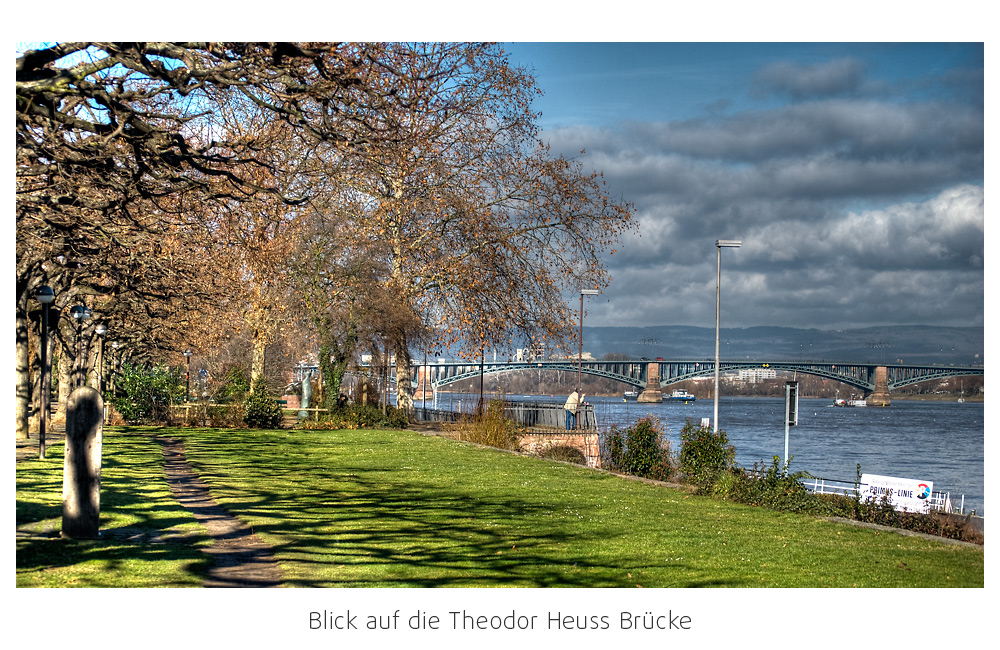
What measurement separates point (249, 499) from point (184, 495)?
108cm

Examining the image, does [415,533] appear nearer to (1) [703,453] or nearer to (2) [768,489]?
(2) [768,489]

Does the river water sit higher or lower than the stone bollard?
lower

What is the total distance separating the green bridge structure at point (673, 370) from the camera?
34.6 m

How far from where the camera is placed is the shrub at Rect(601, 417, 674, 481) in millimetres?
19328

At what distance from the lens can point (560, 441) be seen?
2653cm

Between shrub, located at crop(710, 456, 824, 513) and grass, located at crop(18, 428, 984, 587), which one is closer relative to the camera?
grass, located at crop(18, 428, 984, 587)

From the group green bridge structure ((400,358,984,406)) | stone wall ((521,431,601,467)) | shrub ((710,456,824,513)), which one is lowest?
stone wall ((521,431,601,467))

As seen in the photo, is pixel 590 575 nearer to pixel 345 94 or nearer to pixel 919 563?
pixel 919 563

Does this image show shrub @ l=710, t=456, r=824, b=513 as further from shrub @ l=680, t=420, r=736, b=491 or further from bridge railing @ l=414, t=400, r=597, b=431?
bridge railing @ l=414, t=400, r=597, b=431

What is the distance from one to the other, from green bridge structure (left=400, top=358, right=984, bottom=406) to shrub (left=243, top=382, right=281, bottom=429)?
7.65m

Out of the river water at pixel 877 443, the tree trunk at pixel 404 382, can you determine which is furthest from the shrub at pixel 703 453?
the tree trunk at pixel 404 382

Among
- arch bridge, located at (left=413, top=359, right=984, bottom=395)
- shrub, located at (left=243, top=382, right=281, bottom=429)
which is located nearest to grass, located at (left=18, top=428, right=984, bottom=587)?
shrub, located at (left=243, top=382, right=281, bottom=429)
